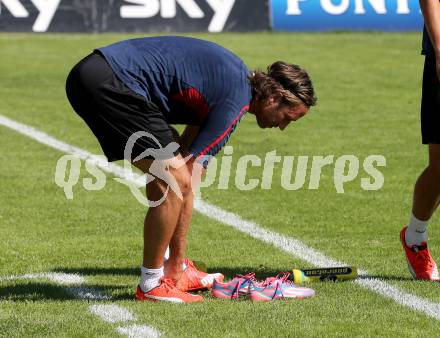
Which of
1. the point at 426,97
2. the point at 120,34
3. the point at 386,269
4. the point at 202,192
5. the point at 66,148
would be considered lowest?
the point at 120,34

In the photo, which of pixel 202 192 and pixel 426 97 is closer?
pixel 426 97

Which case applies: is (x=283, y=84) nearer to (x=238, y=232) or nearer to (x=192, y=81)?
(x=192, y=81)

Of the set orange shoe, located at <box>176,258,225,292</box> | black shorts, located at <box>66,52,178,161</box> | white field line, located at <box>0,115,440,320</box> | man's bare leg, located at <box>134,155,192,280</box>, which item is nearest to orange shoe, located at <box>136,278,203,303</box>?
man's bare leg, located at <box>134,155,192,280</box>

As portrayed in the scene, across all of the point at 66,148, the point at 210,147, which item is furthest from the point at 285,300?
the point at 66,148

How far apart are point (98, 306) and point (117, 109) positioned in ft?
3.41

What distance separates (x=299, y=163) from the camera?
36.5ft

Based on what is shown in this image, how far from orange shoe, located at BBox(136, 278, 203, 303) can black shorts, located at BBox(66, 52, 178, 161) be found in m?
0.72

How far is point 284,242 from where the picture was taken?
786cm

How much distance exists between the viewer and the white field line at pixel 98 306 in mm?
5457

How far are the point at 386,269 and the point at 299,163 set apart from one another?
419 centimetres

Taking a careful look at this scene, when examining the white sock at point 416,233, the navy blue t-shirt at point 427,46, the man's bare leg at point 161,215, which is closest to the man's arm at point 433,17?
the navy blue t-shirt at point 427,46

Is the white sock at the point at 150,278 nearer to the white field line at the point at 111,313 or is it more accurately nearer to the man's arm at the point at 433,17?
the white field line at the point at 111,313

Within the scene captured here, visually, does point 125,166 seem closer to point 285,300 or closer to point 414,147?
point 414,147

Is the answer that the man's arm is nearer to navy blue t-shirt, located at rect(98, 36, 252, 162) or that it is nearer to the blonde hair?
the blonde hair
